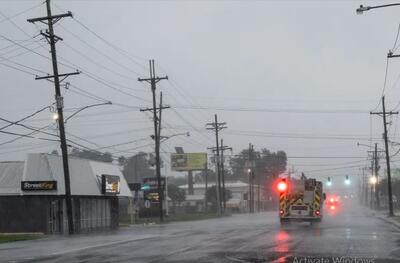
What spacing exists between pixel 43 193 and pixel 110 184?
807cm

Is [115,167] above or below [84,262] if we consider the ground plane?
above

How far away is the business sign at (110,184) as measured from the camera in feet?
152

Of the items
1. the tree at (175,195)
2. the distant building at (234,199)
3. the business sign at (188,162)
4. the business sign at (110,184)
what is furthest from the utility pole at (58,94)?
the business sign at (188,162)

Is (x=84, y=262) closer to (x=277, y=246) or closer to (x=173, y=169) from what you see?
(x=277, y=246)

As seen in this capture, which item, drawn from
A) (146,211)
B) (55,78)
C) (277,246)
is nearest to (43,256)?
(277,246)

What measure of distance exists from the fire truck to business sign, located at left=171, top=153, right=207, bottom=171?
94861 millimetres

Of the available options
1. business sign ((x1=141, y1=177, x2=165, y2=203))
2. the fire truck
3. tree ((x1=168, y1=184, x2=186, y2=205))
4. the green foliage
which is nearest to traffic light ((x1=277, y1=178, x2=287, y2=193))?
the fire truck

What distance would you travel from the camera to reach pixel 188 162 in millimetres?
135625

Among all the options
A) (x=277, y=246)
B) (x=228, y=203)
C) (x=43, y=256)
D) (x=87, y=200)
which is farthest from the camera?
(x=228, y=203)

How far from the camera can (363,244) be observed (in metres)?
22.7

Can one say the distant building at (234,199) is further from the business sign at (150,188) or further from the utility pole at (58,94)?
the utility pole at (58,94)

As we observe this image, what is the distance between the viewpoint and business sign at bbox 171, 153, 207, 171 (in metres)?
135

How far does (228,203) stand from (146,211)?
179 ft

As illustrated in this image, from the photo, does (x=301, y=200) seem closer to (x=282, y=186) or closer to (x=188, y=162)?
Answer: (x=282, y=186)
